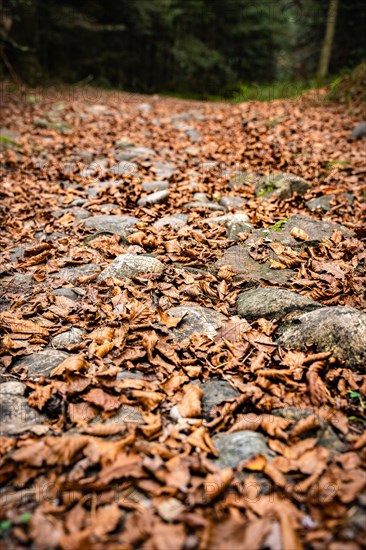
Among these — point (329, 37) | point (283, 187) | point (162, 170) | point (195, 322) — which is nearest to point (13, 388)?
point (195, 322)

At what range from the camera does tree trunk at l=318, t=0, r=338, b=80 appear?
496 inches

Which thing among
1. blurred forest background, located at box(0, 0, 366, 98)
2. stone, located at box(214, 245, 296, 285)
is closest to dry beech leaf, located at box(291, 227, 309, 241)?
stone, located at box(214, 245, 296, 285)

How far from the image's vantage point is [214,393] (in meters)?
2.20

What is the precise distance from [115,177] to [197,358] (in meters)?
4.06

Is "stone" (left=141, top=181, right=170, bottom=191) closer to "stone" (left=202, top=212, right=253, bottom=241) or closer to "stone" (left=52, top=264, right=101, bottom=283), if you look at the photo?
"stone" (left=202, top=212, right=253, bottom=241)

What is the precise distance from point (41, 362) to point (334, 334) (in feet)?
6.10

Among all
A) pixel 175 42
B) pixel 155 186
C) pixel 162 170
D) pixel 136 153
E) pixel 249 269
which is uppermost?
pixel 175 42

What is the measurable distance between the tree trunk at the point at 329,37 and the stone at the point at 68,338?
44.9 ft

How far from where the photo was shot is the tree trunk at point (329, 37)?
12611mm

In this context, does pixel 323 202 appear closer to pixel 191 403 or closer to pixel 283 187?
pixel 283 187

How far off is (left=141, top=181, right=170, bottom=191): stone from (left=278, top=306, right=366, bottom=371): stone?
3.31 metres

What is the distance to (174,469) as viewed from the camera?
1.71 meters

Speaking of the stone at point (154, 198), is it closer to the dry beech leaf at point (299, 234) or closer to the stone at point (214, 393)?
the dry beech leaf at point (299, 234)

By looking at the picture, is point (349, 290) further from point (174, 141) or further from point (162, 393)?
point (174, 141)
